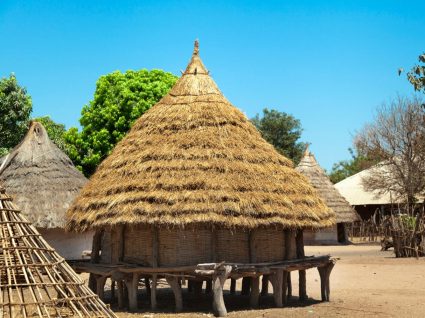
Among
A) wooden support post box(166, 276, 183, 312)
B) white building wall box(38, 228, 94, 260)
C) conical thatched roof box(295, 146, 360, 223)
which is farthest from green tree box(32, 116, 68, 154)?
wooden support post box(166, 276, 183, 312)

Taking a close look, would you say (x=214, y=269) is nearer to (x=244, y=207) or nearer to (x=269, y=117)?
(x=244, y=207)

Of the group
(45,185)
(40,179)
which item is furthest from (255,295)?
(40,179)

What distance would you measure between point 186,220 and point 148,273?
1367mm

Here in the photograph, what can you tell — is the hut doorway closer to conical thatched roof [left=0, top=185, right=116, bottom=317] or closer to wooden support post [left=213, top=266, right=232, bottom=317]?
wooden support post [left=213, top=266, right=232, bottom=317]

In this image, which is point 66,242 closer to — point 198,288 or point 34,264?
point 198,288

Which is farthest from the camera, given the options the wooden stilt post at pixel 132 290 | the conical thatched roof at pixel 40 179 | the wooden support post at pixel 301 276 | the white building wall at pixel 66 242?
the white building wall at pixel 66 242

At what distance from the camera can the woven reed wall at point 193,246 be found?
45.4 ft

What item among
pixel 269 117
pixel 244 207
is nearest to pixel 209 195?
pixel 244 207

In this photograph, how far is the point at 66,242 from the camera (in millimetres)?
23859

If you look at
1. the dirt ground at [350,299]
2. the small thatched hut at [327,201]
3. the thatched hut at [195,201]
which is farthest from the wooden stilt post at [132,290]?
the small thatched hut at [327,201]

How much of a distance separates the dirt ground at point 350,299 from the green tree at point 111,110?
39.5 ft

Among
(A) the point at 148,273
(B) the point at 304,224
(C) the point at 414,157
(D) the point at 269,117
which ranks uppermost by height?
(D) the point at 269,117

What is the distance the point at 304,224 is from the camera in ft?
45.9

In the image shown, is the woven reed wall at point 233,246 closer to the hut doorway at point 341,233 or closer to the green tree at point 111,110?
the green tree at point 111,110
